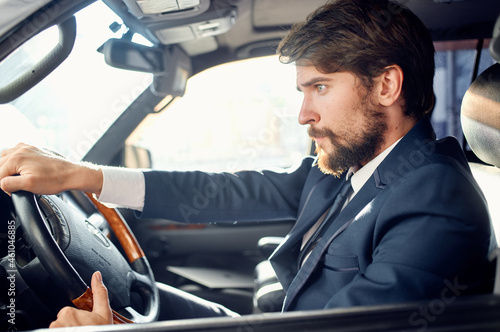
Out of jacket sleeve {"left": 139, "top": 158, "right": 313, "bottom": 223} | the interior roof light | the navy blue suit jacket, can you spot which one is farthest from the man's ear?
the interior roof light

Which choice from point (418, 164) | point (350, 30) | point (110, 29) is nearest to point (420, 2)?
point (350, 30)

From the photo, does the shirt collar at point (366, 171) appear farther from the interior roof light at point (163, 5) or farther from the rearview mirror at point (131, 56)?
the rearview mirror at point (131, 56)

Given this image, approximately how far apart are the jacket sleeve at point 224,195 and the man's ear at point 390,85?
49 cm

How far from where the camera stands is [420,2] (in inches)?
58.7

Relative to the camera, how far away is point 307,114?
3.99ft

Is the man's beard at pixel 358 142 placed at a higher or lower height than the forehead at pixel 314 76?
lower

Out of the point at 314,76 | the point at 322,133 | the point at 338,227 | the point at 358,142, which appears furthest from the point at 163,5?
the point at 338,227

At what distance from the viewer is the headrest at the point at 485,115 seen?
101cm

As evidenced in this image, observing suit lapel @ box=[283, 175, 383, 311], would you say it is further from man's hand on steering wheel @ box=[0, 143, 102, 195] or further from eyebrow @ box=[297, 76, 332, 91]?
man's hand on steering wheel @ box=[0, 143, 102, 195]

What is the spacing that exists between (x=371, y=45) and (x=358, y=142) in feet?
0.94

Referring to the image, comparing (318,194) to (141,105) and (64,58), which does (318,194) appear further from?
(141,105)

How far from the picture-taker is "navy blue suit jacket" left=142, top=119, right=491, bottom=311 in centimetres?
80

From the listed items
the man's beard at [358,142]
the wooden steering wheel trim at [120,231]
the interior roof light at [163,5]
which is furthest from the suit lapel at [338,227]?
the interior roof light at [163,5]

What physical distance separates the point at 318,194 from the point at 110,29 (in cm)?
95
